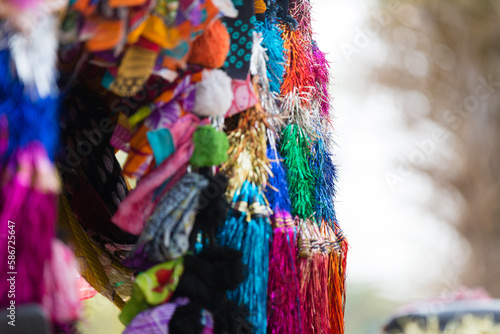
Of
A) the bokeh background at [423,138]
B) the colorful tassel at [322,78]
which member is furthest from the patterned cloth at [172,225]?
the bokeh background at [423,138]

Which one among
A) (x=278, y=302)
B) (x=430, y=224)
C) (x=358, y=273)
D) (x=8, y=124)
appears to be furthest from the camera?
(x=358, y=273)

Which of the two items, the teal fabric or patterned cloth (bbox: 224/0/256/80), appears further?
patterned cloth (bbox: 224/0/256/80)

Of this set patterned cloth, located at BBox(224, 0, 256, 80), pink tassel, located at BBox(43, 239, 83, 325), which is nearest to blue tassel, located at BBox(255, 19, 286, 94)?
patterned cloth, located at BBox(224, 0, 256, 80)

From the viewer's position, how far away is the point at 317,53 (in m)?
1.18

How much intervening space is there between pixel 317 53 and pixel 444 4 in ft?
14.6

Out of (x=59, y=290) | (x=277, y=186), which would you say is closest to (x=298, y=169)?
(x=277, y=186)

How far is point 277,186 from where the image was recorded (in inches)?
37.3

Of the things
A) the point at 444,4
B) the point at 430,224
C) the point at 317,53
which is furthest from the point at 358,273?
the point at 317,53

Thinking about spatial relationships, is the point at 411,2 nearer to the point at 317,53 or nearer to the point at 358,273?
the point at 358,273

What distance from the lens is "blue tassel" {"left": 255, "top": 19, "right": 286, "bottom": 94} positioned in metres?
1.00

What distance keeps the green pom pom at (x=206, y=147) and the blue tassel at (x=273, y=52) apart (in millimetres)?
266

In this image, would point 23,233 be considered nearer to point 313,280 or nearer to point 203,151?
point 203,151

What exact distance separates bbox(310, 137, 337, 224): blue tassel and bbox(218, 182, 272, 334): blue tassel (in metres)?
0.20

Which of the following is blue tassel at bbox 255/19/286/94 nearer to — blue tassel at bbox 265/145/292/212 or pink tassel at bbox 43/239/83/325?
blue tassel at bbox 265/145/292/212
